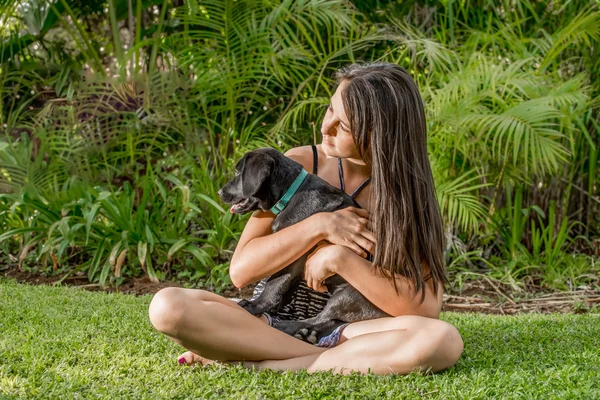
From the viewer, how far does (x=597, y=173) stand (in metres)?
6.27

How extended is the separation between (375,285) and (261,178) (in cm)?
57

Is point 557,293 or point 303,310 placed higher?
point 303,310

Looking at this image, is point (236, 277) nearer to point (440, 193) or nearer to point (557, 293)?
point (440, 193)

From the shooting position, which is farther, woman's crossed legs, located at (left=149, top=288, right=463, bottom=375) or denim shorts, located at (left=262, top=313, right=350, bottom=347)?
denim shorts, located at (left=262, top=313, right=350, bottom=347)

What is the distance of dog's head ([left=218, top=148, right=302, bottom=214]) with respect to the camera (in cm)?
273

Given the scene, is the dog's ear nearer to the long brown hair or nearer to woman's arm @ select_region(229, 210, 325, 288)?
woman's arm @ select_region(229, 210, 325, 288)

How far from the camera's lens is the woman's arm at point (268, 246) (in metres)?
2.66

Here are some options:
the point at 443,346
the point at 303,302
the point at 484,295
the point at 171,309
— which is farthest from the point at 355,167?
the point at 484,295

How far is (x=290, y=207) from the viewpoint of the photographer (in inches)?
110

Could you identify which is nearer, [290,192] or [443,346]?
[443,346]

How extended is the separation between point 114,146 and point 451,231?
283 centimetres

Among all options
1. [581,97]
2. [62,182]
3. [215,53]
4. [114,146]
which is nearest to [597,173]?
[581,97]

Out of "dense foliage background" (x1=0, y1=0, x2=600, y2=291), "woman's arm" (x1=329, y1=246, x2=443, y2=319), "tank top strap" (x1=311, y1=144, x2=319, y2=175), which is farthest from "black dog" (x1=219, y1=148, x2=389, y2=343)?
"dense foliage background" (x1=0, y1=0, x2=600, y2=291)

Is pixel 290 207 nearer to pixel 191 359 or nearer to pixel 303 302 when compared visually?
pixel 303 302
